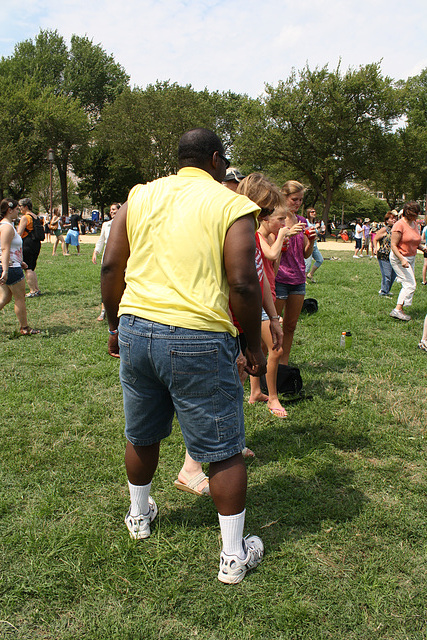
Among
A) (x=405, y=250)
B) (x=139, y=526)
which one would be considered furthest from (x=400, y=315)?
(x=139, y=526)

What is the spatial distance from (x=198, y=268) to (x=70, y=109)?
46711mm

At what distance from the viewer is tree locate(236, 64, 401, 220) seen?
3962 cm

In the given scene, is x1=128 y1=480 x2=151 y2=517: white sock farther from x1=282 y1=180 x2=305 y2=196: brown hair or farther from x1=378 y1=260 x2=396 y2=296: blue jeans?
x1=378 y1=260 x2=396 y2=296: blue jeans

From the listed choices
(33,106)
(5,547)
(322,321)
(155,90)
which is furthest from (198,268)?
(155,90)

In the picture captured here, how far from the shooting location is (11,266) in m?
6.95

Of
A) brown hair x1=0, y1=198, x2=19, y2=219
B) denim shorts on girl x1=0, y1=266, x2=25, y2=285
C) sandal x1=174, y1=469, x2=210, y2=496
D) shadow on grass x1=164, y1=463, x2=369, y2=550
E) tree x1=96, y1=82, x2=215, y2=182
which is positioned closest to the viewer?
shadow on grass x1=164, y1=463, x2=369, y2=550

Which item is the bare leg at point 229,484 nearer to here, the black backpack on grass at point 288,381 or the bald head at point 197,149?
the bald head at point 197,149

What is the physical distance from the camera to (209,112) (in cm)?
4728

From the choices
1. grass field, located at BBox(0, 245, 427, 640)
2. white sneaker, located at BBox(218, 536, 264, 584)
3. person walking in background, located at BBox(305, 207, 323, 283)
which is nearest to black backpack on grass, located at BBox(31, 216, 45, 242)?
grass field, located at BBox(0, 245, 427, 640)

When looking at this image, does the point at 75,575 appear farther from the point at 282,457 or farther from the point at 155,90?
the point at 155,90

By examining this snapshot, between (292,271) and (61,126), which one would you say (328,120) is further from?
(292,271)

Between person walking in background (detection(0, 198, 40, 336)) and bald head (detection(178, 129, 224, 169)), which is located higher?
bald head (detection(178, 129, 224, 169))

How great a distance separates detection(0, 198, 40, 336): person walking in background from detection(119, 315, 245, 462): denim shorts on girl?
4.99 meters

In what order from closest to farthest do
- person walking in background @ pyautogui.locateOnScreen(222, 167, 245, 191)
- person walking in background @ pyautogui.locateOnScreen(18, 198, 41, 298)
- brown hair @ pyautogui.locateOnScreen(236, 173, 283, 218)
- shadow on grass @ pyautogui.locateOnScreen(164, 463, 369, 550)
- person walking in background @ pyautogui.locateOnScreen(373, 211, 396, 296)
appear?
1. shadow on grass @ pyautogui.locateOnScreen(164, 463, 369, 550)
2. brown hair @ pyautogui.locateOnScreen(236, 173, 283, 218)
3. person walking in background @ pyautogui.locateOnScreen(222, 167, 245, 191)
4. person walking in background @ pyautogui.locateOnScreen(18, 198, 41, 298)
5. person walking in background @ pyautogui.locateOnScreen(373, 211, 396, 296)
